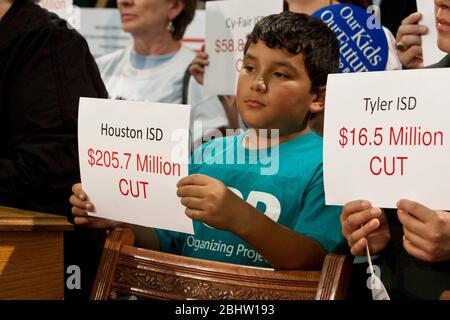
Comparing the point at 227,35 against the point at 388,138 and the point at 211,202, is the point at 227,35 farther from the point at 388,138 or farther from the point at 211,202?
the point at 388,138

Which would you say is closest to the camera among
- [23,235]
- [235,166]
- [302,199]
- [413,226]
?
[413,226]

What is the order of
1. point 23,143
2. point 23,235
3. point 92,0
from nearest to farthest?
point 23,235
point 23,143
point 92,0

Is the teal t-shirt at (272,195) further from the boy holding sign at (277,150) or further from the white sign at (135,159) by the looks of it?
the white sign at (135,159)

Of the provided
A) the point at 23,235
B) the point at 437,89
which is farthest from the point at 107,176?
the point at 437,89

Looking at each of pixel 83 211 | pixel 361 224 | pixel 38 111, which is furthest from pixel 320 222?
pixel 38 111

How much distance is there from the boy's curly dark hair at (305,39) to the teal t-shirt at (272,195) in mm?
167

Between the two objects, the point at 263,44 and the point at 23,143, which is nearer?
the point at 263,44

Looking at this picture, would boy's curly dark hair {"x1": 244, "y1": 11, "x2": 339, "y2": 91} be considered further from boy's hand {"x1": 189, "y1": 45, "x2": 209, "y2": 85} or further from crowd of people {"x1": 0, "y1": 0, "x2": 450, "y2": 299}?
boy's hand {"x1": 189, "y1": 45, "x2": 209, "y2": 85}

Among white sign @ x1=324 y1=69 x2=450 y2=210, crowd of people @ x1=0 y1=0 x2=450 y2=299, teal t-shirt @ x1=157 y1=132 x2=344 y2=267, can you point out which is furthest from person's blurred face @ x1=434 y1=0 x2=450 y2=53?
teal t-shirt @ x1=157 y1=132 x2=344 y2=267

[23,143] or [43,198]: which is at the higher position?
[23,143]

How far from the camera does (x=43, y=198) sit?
8.08 feet

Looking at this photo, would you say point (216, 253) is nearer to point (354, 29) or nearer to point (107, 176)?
point (107, 176)

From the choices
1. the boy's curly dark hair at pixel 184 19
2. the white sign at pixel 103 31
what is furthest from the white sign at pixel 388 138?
the white sign at pixel 103 31
